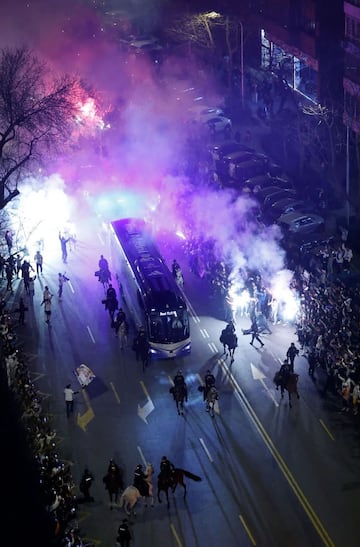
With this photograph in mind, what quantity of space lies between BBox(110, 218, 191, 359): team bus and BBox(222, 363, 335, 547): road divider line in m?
2.37

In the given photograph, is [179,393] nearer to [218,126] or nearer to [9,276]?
[9,276]

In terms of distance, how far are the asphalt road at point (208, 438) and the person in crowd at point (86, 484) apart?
0.28 meters

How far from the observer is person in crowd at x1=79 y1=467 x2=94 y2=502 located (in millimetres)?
23062

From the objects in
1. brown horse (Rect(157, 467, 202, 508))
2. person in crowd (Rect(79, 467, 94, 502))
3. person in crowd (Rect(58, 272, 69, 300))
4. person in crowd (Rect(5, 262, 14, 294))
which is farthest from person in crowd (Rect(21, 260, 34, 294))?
brown horse (Rect(157, 467, 202, 508))

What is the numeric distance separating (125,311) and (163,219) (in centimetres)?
924

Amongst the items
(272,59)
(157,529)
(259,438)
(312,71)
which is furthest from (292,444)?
(272,59)

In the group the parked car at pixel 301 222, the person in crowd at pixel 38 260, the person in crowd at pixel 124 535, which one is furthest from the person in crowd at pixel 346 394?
the person in crowd at pixel 38 260

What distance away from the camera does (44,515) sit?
77.3 feet

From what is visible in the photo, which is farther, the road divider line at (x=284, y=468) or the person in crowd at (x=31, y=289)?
the person in crowd at (x=31, y=289)

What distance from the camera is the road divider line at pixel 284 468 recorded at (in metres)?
21.9

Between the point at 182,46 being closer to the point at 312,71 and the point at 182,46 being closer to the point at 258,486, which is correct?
the point at 312,71

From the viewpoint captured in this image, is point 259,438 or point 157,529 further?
point 259,438

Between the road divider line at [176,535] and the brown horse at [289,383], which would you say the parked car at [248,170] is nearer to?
the brown horse at [289,383]

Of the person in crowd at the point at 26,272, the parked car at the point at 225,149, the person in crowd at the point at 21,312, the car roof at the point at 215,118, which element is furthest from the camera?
the car roof at the point at 215,118
